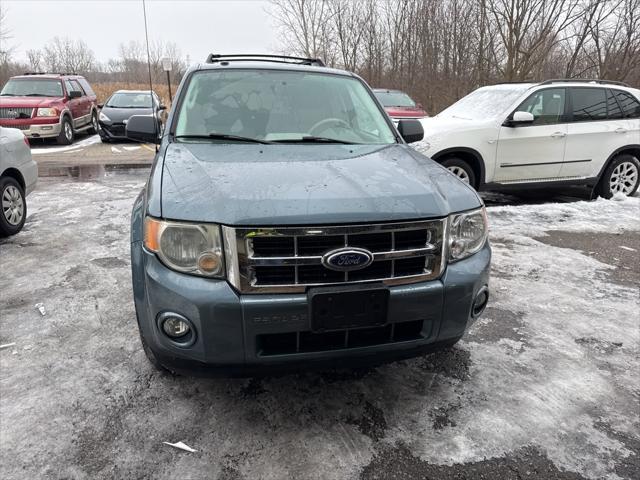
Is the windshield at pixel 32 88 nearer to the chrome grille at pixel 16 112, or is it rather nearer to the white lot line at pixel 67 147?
the chrome grille at pixel 16 112

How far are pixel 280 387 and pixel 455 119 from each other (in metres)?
5.74

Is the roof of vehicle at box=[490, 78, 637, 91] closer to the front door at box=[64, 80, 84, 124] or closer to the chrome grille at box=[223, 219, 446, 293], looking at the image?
the chrome grille at box=[223, 219, 446, 293]

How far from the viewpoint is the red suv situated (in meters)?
12.2

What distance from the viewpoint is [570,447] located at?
7.34 feet

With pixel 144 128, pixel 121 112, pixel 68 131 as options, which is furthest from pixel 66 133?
pixel 144 128

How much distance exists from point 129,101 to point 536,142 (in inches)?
465

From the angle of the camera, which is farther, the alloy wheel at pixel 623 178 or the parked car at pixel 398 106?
the parked car at pixel 398 106

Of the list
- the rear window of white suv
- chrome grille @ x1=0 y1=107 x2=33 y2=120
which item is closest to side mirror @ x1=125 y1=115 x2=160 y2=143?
the rear window of white suv

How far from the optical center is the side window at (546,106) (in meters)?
6.87

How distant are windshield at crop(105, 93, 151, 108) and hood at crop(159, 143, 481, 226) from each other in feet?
41.0

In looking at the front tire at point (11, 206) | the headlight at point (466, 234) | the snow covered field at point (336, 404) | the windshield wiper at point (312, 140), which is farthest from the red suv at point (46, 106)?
the headlight at point (466, 234)

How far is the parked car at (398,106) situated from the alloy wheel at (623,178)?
185 inches

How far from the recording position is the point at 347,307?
6.67 ft

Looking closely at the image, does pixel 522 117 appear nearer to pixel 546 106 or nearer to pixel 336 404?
pixel 546 106
